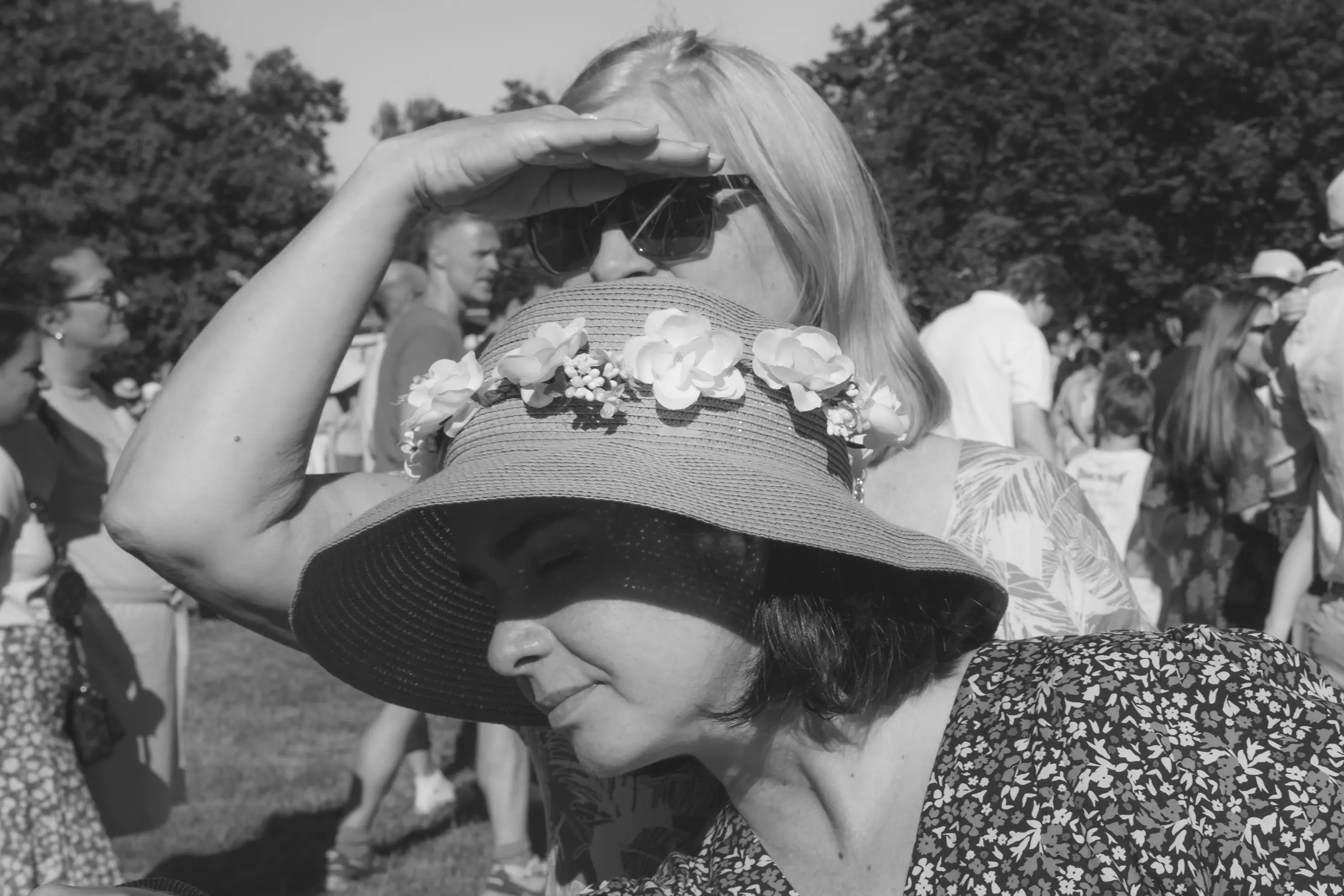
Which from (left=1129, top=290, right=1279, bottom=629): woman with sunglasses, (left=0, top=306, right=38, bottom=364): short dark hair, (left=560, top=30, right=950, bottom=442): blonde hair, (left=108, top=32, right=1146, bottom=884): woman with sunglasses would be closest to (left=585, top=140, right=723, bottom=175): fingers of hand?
(left=108, top=32, right=1146, bottom=884): woman with sunglasses

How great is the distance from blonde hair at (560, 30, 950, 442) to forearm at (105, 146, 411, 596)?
0.50m

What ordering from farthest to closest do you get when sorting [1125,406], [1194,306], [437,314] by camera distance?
[1194,306] → [1125,406] → [437,314]

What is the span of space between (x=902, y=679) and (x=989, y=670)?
0.11m

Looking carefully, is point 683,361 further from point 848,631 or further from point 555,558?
point 848,631

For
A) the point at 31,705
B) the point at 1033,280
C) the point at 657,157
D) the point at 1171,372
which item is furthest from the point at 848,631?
the point at 1171,372

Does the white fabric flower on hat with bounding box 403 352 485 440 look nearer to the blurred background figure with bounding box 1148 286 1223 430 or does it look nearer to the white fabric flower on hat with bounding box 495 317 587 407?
the white fabric flower on hat with bounding box 495 317 587 407

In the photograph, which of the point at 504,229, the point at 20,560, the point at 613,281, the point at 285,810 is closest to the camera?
the point at 613,281

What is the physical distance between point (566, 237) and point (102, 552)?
11.9ft

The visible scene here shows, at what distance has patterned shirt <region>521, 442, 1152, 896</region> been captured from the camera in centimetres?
202

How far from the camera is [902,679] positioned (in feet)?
5.52

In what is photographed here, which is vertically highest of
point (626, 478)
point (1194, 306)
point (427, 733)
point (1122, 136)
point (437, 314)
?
point (626, 478)

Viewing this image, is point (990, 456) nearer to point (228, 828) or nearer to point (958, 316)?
point (958, 316)

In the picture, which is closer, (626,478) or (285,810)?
(626,478)

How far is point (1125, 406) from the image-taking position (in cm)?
716
